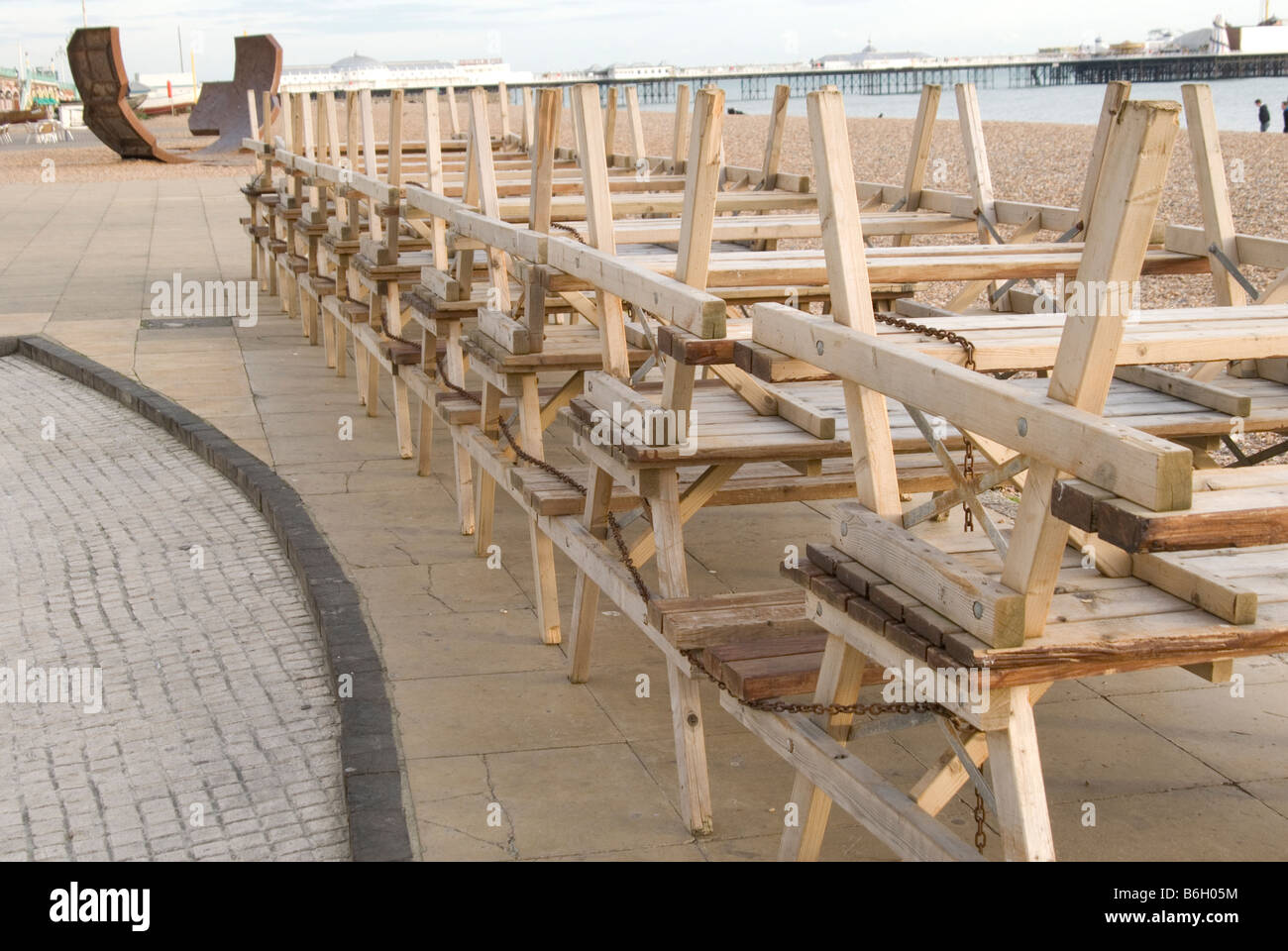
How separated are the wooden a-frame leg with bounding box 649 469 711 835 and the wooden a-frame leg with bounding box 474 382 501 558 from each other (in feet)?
7.08

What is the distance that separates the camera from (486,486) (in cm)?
670

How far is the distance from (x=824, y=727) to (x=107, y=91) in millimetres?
32996

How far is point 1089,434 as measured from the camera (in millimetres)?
2432

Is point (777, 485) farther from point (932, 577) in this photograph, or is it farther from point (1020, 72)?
point (1020, 72)

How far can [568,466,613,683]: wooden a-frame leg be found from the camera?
5.01 m

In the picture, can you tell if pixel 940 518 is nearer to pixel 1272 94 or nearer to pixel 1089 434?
pixel 1089 434

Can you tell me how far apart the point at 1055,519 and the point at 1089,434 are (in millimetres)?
255

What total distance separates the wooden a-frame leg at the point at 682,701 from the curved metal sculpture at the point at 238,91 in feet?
99.2

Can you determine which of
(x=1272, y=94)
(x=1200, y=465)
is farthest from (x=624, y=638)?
(x=1272, y=94)

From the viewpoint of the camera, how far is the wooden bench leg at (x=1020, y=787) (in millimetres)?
2725

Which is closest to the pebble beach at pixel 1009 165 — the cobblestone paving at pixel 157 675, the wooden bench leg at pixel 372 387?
the wooden bench leg at pixel 372 387

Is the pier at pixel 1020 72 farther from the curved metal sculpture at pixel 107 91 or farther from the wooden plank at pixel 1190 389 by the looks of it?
the wooden plank at pixel 1190 389

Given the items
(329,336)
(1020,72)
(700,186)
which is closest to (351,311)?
(329,336)

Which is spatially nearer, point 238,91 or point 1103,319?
point 1103,319
